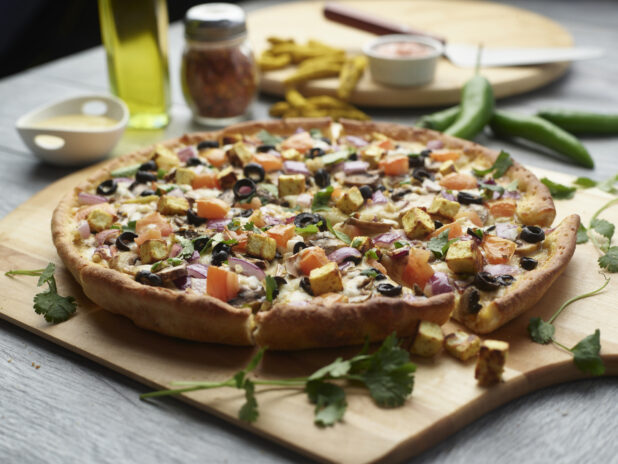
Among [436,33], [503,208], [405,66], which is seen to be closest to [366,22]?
[436,33]

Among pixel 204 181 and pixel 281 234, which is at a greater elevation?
pixel 281 234

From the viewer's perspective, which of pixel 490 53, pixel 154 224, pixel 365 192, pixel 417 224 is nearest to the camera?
pixel 417 224

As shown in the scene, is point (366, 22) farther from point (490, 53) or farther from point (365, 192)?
point (365, 192)

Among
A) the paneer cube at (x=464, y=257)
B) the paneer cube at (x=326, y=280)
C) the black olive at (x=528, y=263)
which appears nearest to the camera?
the paneer cube at (x=326, y=280)

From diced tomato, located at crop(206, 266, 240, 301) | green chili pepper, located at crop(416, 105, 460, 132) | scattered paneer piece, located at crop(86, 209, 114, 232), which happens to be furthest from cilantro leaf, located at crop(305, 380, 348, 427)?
green chili pepper, located at crop(416, 105, 460, 132)

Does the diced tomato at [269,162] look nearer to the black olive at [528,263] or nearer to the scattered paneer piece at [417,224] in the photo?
the scattered paneer piece at [417,224]

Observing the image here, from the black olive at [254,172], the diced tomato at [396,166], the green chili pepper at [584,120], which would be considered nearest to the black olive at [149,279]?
the black olive at [254,172]

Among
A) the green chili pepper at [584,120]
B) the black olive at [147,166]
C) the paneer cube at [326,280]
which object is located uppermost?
the paneer cube at [326,280]
